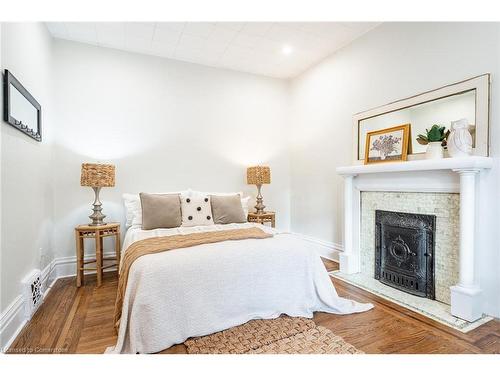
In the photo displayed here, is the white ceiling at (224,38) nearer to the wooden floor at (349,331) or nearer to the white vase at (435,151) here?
the white vase at (435,151)

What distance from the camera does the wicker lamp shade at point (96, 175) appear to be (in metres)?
2.86

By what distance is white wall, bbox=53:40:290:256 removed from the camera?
3197mm

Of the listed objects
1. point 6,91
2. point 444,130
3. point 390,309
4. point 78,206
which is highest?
point 6,91

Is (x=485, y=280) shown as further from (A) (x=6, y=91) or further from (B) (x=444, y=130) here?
(A) (x=6, y=91)

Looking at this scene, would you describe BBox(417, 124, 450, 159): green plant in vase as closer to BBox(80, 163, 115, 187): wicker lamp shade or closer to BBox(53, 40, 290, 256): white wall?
BBox(53, 40, 290, 256): white wall

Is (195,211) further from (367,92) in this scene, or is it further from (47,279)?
(367,92)

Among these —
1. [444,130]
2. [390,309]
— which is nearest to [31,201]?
[390,309]

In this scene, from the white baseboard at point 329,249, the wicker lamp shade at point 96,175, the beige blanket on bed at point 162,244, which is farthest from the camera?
the white baseboard at point 329,249

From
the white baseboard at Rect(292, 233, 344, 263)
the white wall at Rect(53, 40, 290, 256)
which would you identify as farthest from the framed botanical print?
the white wall at Rect(53, 40, 290, 256)

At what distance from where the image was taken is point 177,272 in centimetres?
180

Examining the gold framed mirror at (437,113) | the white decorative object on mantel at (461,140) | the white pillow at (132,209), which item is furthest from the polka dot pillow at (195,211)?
the white decorative object on mantel at (461,140)

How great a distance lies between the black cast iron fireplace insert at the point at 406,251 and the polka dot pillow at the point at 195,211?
1.90 metres

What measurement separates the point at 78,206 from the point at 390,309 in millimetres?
3448
